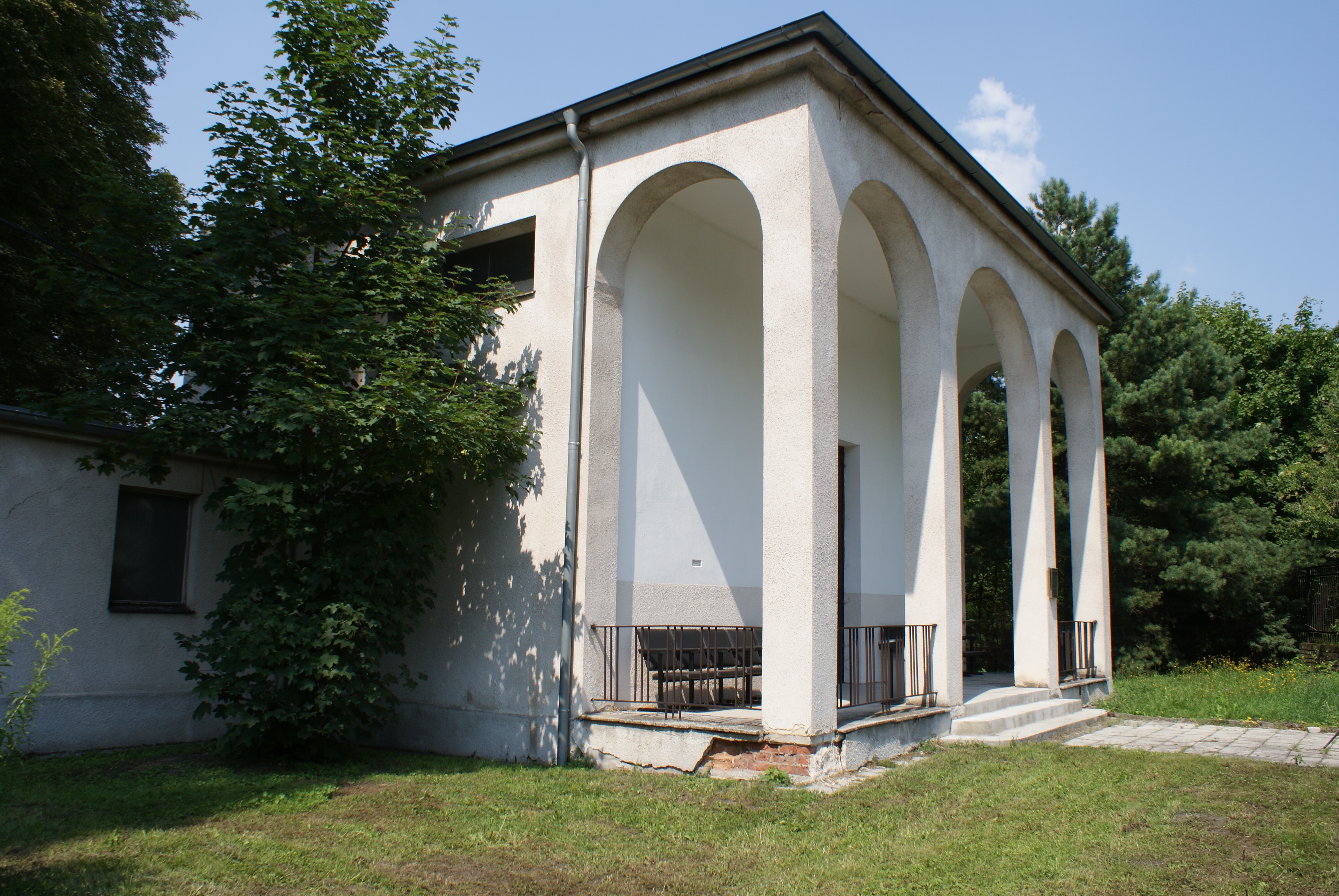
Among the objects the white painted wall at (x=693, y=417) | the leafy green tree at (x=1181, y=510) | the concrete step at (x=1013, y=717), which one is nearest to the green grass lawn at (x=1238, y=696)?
the concrete step at (x=1013, y=717)

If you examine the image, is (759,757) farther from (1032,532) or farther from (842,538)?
(842,538)

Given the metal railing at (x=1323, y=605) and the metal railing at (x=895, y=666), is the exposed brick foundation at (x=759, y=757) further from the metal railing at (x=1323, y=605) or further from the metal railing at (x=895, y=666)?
the metal railing at (x=1323, y=605)

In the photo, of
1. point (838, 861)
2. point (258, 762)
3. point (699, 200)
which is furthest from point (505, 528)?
point (838, 861)

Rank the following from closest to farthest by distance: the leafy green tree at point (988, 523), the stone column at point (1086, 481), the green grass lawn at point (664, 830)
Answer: the green grass lawn at point (664, 830), the stone column at point (1086, 481), the leafy green tree at point (988, 523)

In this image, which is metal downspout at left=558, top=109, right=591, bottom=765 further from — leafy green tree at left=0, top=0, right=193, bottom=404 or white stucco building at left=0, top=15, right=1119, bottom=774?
leafy green tree at left=0, top=0, right=193, bottom=404

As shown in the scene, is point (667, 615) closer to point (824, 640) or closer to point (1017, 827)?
point (824, 640)

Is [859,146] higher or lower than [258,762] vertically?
higher

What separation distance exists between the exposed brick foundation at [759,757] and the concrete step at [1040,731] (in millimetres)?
2097

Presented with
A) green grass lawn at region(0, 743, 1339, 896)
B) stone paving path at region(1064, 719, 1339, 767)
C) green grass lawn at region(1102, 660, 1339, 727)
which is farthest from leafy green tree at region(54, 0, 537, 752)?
green grass lawn at region(1102, 660, 1339, 727)

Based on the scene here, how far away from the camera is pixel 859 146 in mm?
7582

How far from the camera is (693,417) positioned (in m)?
9.21

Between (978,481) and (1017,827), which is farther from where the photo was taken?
(978,481)

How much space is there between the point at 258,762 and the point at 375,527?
201 cm

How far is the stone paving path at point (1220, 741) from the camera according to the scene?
24.3ft
